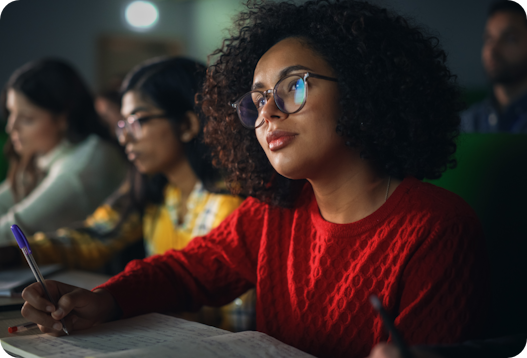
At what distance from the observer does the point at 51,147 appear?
2.13 meters

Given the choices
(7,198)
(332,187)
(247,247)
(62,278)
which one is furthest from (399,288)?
(7,198)

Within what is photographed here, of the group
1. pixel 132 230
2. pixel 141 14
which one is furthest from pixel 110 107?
pixel 141 14

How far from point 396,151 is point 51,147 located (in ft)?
5.71

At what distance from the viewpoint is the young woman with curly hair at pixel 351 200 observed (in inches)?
29.4

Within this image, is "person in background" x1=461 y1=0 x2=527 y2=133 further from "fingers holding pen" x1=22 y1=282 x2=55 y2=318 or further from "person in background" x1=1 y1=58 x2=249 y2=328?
"fingers holding pen" x1=22 y1=282 x2=55 y2=318

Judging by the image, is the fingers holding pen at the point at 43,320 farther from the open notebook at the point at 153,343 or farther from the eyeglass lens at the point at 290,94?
the eyeglass lens at the point at 290,94

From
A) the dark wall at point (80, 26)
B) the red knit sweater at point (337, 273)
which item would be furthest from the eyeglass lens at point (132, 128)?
the dark wall at point (80, 26)

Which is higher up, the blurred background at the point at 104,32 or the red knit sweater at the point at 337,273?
the blurred background at the point at 104,32

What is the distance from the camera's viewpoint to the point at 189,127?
5.03 ft

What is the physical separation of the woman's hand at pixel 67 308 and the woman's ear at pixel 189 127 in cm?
72

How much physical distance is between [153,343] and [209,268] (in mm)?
302

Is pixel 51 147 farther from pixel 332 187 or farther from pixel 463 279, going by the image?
pixel 463 279

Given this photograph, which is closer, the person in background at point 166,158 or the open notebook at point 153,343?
the open notebook at point 153,343

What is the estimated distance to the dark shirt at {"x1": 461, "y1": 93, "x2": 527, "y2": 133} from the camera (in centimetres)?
266
